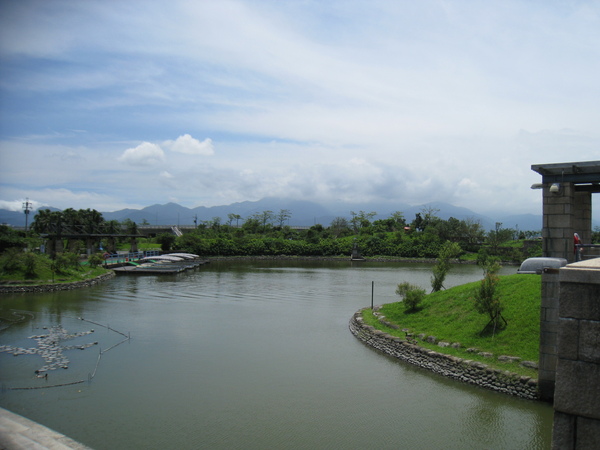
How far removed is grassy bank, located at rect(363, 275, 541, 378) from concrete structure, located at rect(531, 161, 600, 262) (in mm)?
3615

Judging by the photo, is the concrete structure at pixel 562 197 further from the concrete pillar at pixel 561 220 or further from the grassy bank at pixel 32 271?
the grassy bank at pixel 32 271

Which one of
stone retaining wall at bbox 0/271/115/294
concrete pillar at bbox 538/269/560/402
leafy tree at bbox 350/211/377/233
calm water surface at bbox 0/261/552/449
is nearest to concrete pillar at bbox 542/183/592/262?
concrete pillar at bbox 538/269/560/402

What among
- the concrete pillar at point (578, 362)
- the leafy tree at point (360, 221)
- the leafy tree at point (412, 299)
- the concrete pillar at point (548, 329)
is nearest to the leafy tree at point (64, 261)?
the leafy tree at point (412, 299)

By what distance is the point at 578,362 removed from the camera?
3430mm

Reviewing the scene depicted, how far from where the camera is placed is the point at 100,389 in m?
13.8

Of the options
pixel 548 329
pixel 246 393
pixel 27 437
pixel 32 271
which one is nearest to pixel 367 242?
pixel 32 271

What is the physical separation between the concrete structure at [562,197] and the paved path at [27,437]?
39.9 ft

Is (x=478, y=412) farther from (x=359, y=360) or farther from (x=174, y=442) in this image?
(x=174, y=442)

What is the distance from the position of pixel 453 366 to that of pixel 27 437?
39.0 feet

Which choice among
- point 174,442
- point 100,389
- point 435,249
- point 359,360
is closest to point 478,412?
point 359,360

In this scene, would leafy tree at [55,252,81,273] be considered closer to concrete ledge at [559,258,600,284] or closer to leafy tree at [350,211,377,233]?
concrete ledge at [559,258,600,284]

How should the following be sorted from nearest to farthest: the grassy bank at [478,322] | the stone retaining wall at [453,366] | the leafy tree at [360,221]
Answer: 1. the stone retaining wall at [453,366]
2. the grassy bank at [478,322]
3. the leafy tree at [360,221]

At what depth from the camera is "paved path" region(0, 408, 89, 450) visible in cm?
797

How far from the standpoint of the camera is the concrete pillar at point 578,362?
11.0ft
